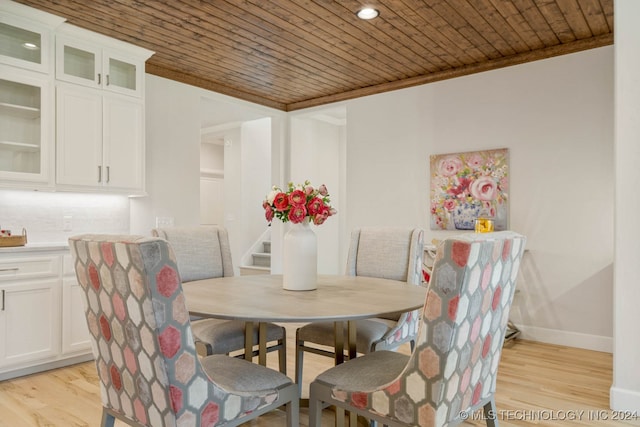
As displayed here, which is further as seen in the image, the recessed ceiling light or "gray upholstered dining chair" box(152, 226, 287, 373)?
the recessed ceiling light

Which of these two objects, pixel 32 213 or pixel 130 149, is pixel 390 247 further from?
pixel 32 213

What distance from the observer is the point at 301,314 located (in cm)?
155

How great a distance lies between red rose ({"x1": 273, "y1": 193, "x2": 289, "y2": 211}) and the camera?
2.08 m

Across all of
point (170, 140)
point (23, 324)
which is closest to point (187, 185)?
point (170, 140)

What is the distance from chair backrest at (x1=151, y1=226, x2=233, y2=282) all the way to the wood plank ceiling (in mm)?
1520

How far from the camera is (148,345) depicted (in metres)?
1.30

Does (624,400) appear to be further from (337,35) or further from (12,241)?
(12,241)

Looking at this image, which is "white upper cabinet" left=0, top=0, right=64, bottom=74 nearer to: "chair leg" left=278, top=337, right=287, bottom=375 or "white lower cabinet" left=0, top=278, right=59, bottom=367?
"white lower cabinet" left=0, top=278, right=59, bottom=367

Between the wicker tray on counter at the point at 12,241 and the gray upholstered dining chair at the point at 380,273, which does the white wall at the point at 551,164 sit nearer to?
the gray upholstered dining chair at the point at 380,273

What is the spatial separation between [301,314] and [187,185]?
10.6ft

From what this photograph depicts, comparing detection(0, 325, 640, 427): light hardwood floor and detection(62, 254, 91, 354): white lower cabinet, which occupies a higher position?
detection(62, 254, 91, 354): white lower cabinet

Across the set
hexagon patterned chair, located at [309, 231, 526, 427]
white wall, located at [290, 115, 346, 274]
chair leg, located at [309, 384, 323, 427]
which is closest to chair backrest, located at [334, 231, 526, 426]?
hexagon patterned chair, located at [309, 231, 526, 427]

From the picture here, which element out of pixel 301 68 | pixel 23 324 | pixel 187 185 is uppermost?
pixel 301 68

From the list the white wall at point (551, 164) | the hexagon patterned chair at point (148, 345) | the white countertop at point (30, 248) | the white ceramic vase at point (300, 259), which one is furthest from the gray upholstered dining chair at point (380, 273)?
the white countertop at point (30, 248)
